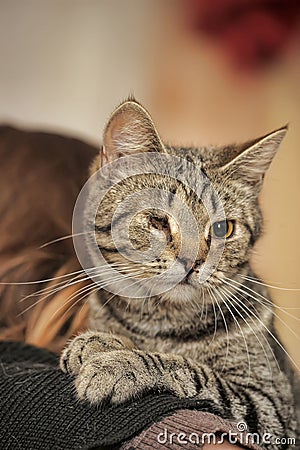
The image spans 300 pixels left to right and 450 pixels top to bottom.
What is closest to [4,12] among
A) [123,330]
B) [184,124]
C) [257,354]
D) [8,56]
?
[8,56]

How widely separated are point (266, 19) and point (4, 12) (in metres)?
0.39

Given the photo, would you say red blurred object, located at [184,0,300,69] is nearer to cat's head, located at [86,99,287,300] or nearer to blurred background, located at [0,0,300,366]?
blurred background, located at [0,0,300,366]

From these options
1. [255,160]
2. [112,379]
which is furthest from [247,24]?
[112,379]

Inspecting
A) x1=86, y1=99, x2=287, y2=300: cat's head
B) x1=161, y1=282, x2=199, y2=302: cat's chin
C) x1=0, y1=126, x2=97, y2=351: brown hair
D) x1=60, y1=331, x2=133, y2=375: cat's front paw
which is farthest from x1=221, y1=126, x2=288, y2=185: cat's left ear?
x1=0, y1=126, x2=97, y2=351: brown hair

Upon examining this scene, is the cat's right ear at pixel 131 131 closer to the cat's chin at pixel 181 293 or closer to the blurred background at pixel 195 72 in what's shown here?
the blurred background at pixel 195 72

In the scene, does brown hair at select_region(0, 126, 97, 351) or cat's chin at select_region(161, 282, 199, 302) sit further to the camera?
brown hair at select_region(0, 126, 97, 351)

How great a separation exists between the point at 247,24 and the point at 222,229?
0.30m

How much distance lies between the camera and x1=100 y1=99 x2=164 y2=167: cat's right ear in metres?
0.70

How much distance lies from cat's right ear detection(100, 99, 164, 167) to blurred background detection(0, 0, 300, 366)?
0.14 ft

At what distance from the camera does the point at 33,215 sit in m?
1.21

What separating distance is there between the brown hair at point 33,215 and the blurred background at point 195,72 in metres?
0.19
